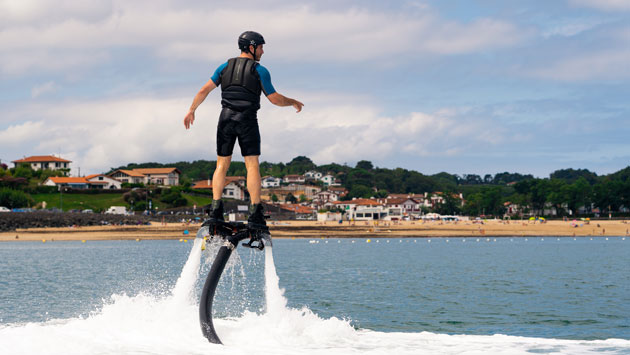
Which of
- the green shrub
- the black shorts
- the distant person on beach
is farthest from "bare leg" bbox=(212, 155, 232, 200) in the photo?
the green shrub

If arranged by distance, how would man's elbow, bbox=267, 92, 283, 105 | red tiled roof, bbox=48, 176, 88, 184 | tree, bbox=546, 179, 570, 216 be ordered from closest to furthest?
man's elbow, bbox=267, 92, 283, 105
tree, bbox=546, 179, 570, 216
red tiled roof, bbox=48, 176, 88, 184

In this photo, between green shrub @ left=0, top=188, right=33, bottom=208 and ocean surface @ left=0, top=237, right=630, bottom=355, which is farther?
green shrub @ left=0, top=188, right=33, bottom=208

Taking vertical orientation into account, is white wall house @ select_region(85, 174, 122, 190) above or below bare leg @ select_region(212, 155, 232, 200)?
above

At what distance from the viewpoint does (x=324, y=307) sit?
93.2 ft

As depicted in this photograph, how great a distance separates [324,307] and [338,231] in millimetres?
103940

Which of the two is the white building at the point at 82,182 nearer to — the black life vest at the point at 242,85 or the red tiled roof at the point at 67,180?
the red tiled roof at the point at 67,180

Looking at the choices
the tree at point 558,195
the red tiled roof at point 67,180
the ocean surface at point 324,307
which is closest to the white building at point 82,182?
the red tiled roof at point 67,180

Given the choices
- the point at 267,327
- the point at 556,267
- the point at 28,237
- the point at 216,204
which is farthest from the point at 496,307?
the point at 28,237

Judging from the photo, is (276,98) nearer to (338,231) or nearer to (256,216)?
(256,216)

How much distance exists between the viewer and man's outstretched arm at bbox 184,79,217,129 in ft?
39.9

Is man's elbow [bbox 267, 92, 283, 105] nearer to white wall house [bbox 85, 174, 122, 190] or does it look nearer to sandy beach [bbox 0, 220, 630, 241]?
sandy beach [bbox 0, 220, 630, 241]

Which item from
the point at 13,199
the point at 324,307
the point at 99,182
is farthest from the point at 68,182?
the point at 324,307

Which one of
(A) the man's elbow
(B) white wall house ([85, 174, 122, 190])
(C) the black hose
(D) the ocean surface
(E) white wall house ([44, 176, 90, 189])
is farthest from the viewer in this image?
(B) white wall house ([85, 174, 122, 190])

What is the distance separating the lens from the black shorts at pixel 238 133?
12.0 metres
